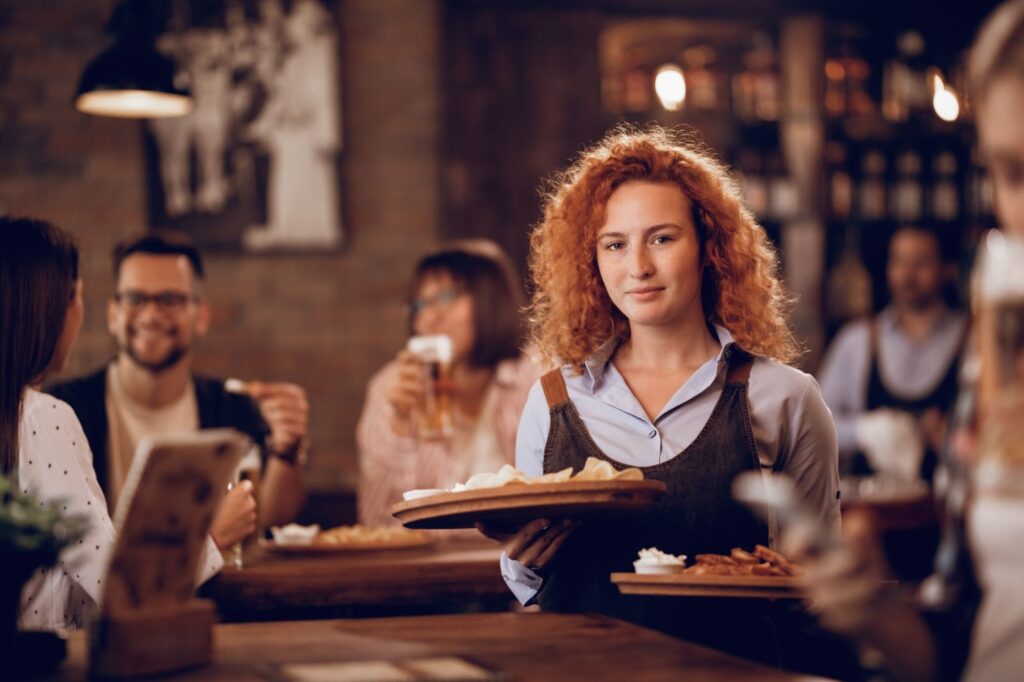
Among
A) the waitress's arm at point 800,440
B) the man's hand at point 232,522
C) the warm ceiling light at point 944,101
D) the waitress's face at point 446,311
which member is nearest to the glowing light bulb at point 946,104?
the warm ceiling light at point 944,101

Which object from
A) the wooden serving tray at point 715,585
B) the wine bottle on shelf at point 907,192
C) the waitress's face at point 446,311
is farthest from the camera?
the wine bottle on shelf at point 907,192

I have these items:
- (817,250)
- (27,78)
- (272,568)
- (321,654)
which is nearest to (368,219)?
(27,78)

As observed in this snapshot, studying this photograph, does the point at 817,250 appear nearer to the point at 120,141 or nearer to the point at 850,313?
the point at 850,313

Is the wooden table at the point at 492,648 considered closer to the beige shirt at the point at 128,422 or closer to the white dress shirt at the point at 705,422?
the white dress shirt at the point at 705,422

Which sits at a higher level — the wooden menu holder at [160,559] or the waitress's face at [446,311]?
the waitress's face at [446,311]

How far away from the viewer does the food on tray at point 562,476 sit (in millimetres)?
2096

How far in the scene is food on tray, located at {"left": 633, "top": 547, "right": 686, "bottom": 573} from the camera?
2.13m

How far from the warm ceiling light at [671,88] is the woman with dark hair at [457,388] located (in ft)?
7.96

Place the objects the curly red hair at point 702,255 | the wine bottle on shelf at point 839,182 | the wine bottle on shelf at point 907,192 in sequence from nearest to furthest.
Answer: the curly red hair at point 702,255, the wine bottle on shelf at point 839,182, the wine bottle on shelf at point 907,192

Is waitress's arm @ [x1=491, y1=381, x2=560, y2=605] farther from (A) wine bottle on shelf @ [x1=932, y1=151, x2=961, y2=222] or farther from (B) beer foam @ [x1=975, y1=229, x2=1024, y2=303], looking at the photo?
(A) wine bottle on shelf @ [x1=932, y1=151, x2=961, y2=222]

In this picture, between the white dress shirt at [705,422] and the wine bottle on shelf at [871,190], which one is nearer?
the white dress shirt at [705,422]

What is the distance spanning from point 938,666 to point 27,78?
5.17 metres

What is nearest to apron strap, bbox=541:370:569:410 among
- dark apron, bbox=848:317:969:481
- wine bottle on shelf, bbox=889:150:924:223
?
dark apron, bbox=848:317:969:481

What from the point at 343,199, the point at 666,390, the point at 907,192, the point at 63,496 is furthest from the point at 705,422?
the point at 907,192
